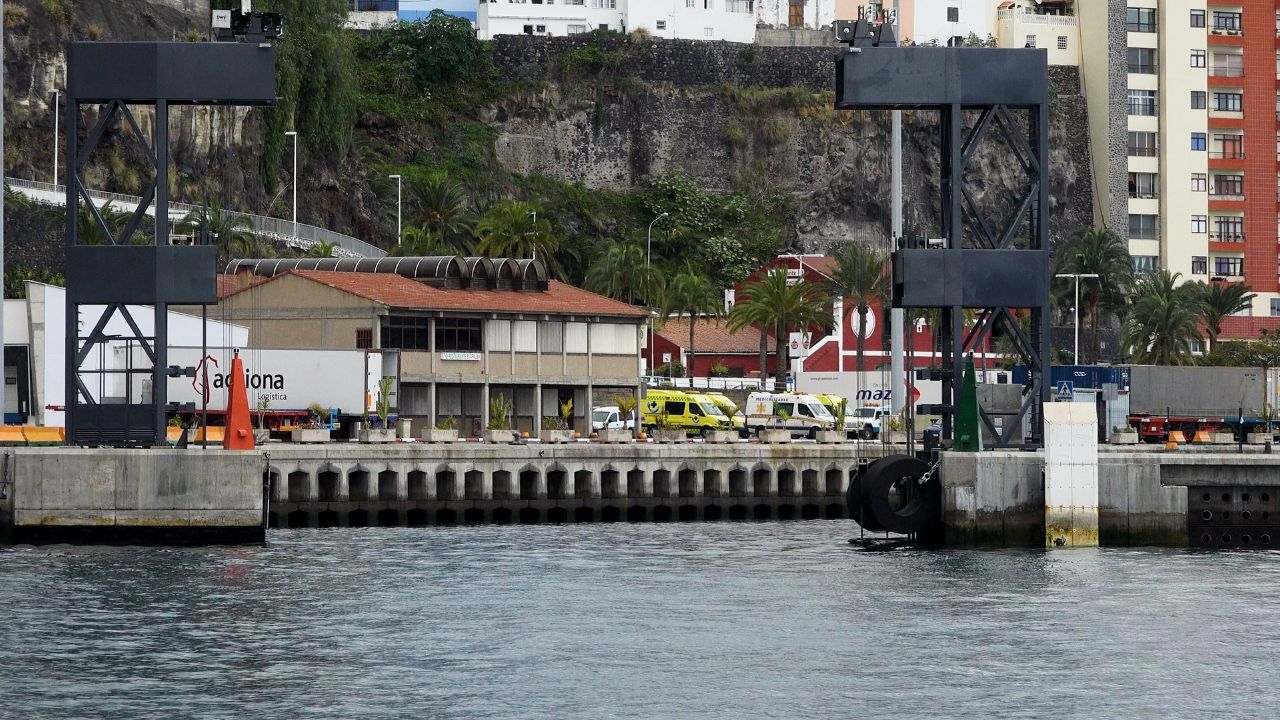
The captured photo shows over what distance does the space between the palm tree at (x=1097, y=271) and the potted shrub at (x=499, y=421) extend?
162 ft

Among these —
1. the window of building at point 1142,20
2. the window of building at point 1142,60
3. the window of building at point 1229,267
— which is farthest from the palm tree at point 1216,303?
the window of building at point 1142,20

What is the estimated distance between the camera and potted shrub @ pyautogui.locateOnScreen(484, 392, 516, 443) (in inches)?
2559

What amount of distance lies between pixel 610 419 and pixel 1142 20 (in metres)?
74.6

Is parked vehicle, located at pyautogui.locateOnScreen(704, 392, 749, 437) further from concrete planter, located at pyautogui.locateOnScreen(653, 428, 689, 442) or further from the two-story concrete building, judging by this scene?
concrete planter, located at pyautogui.locateOnScreen(653, 428, 689, 442)

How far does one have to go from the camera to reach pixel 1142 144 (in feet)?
481

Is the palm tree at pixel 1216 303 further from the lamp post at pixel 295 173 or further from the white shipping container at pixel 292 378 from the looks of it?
the white shipping container at pixel 292 378

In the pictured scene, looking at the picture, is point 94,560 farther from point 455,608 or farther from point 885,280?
point 885,280

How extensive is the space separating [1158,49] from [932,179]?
75.4 feet

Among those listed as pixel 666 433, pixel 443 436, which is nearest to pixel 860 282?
pixel 666 433

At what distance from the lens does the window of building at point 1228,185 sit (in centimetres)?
14150

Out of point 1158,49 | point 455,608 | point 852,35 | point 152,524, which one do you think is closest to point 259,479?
point 152,524

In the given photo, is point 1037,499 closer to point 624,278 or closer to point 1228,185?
point 624,278

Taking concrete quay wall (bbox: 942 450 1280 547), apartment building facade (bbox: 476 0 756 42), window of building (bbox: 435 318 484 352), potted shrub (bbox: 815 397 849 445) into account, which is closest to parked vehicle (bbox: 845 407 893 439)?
potted shrub (bbox: 815 397 849 445)

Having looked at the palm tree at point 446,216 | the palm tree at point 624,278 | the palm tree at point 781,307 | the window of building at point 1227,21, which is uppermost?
the window of building at point 1227,21
